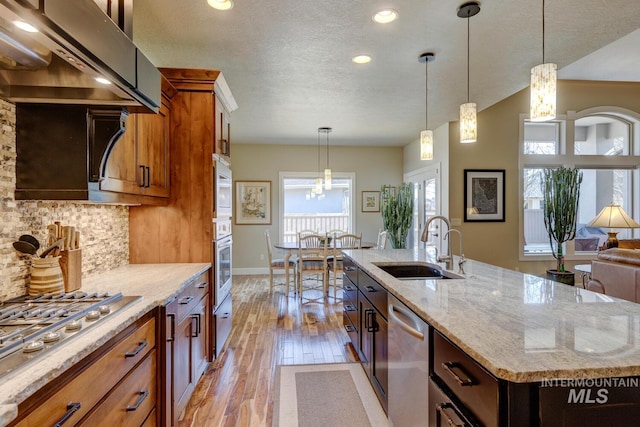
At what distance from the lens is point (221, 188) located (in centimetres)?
301

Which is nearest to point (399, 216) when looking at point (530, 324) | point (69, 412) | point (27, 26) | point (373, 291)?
point (373, 291)

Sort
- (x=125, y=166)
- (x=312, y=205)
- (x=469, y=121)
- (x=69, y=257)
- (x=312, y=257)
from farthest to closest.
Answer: (x=312, y=205) → (x=312, y=257) → (x=469, y=121) → (x=125, y=166) → (x=69, y=257)

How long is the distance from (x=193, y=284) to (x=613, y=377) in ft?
6.94

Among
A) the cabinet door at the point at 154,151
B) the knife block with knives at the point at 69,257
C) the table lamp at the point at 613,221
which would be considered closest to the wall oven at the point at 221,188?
the cabinet door at the point at 154,151

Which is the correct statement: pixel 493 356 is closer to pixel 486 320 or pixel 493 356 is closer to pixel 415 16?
pixel 486 320

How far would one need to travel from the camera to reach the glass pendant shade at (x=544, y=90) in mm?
1809

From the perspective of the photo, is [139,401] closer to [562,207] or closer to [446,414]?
[446,414]

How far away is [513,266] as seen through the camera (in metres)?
5.35

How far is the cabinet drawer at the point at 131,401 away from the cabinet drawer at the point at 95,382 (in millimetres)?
36

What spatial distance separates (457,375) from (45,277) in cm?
187

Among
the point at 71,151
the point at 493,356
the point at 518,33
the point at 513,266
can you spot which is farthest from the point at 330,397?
the point at 513,266

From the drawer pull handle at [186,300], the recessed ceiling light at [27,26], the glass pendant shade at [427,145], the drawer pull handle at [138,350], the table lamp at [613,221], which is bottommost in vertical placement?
the drawer pull handle at [138,350]

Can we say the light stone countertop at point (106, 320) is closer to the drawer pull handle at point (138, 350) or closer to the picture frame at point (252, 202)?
the drawer pull handle at point (138, 350)

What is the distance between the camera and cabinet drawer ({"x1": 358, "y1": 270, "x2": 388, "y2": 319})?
6.57ft
